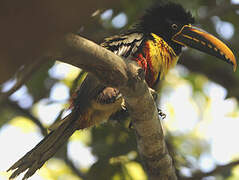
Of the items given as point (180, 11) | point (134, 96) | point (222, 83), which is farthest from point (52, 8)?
point (222, 83)

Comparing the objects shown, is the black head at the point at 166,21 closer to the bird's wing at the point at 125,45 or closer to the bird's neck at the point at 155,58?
the bird's neck at the point at 155,58

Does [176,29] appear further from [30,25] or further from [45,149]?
[30,25]

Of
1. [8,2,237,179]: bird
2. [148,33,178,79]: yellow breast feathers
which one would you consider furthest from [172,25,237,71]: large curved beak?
[148,33,178,79]: yellow breast feathers

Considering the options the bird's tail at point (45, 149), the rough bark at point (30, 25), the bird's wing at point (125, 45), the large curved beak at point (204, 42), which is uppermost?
the rough bark at point (30, 25)

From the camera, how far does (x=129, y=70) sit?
2223 millimetres

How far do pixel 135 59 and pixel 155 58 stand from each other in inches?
8.2

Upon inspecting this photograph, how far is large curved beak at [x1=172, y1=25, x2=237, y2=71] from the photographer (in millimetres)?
3584

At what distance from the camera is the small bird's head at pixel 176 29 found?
12.2 feet

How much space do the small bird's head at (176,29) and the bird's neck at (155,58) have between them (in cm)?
19

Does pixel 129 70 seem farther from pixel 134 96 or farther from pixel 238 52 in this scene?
pixel 238 52

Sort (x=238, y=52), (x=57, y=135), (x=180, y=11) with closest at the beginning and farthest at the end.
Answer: (x=57, y=135)
(x=180, y=11)
(x=238, y=52)

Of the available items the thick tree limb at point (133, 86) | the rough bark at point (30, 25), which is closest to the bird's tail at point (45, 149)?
the thick tree limb at point (133, 86)

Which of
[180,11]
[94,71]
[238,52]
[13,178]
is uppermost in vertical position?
[94,71]

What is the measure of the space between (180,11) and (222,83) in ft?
Result: 7.24
